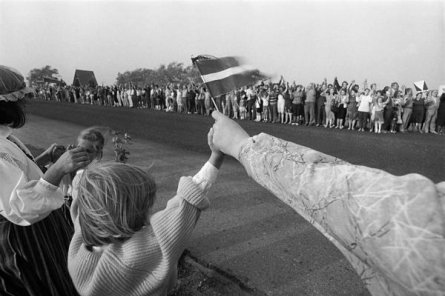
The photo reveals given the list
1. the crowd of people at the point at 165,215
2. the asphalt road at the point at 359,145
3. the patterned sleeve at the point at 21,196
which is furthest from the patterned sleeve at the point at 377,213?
the asphalt road at the point at 359,145

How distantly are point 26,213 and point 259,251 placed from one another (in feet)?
7.81

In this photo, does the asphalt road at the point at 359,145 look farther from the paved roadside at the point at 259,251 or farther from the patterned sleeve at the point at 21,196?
the patterned sleeve at the point at 21,196

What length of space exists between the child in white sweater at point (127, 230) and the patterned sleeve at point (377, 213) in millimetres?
540

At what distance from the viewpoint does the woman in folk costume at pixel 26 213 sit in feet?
4.81

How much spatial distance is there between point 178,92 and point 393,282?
2114 centimetres

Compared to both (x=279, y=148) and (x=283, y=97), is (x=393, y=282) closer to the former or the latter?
(x=279, y=148)

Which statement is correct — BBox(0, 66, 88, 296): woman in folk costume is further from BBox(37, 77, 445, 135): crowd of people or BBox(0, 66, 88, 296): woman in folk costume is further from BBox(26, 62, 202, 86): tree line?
BBox(26, 62, 202, 86): tree line

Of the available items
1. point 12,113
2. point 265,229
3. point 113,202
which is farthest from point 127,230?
point 265,229

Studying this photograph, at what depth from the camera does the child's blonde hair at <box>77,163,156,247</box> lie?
1207 mm

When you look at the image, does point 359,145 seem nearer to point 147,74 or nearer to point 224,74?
point 224,74

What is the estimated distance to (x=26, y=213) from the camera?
1.47 metres

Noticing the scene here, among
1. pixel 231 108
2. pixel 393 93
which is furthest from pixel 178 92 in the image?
pixel 393 93

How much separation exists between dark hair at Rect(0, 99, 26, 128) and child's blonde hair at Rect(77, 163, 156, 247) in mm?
932

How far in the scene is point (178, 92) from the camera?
21141 millimetres
